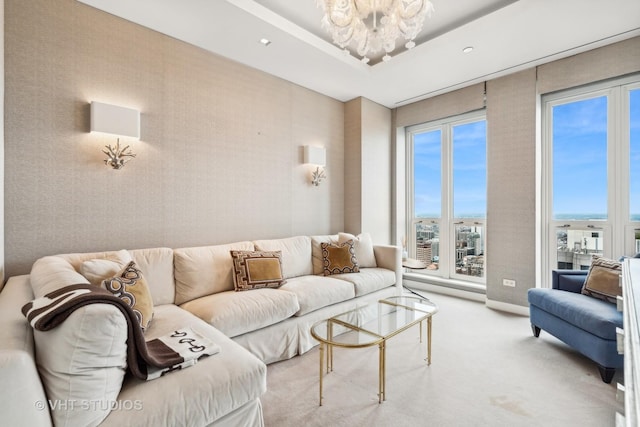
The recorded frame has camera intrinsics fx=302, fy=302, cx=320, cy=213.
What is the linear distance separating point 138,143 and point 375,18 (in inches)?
83.6

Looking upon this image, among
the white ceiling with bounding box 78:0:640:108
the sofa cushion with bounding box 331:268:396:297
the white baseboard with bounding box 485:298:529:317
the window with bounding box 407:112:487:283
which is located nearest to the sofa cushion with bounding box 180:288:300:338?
the sofa cushion with bounding box 331:268:396:297

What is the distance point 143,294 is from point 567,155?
435cm

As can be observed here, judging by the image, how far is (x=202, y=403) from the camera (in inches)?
48.9

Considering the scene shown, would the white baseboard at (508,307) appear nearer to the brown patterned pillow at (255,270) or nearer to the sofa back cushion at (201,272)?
the brown patterned pillow at (255,270)

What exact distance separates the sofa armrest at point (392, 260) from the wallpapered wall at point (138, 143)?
3.45 feet

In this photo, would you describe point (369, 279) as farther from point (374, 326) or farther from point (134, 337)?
point (134, 337)

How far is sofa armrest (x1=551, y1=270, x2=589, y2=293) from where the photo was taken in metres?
2.72

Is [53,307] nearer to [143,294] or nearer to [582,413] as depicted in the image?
[143,294]

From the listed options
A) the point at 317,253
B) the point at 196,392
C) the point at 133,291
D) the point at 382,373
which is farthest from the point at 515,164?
the point at 133,291

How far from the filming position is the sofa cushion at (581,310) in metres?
2.08

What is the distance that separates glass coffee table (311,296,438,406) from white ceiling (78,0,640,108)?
2.48 metres

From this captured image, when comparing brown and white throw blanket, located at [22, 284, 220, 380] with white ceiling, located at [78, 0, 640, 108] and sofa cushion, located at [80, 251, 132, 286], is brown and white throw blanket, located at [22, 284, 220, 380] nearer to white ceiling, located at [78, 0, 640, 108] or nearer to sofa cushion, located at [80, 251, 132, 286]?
sofa cushion, located at [80, 251, 132, 286]

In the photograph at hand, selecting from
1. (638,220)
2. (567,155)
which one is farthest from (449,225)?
(638,220)

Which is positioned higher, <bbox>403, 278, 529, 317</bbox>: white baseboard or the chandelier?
the chandelier
